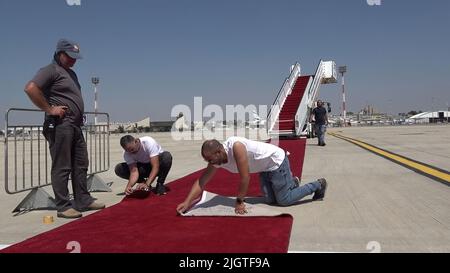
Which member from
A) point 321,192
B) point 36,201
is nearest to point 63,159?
point 36,201

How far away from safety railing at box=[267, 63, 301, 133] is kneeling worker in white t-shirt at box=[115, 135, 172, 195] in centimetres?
1525

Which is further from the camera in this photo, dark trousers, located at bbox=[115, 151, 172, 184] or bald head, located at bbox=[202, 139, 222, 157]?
dark trousers, located at bbox=[115, 151, 172, 184]

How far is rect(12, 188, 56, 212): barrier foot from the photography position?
5.31 metres

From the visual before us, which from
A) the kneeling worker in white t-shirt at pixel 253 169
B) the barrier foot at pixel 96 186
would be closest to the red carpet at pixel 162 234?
the kneeling worker in white t-shirt at pixel 253 169

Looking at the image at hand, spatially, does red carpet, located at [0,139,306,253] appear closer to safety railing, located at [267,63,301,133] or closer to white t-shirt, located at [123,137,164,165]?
white t-shirt, located at [123,137,164,165]

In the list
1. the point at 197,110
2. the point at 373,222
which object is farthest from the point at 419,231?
the point at 197,110

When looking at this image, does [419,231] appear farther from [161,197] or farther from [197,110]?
[197,110]

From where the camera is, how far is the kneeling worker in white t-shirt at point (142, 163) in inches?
221

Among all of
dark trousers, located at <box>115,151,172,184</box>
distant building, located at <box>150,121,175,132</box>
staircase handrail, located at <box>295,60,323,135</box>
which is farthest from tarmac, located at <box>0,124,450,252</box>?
distant building, located at <box>150,121,175,132</box>

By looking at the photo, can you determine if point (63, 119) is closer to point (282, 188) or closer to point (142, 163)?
point (142, 163)

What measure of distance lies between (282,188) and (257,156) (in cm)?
55

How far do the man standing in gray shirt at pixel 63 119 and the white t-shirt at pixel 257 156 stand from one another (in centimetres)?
187

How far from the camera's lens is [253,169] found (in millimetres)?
4836

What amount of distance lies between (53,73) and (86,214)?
5.64 ft
